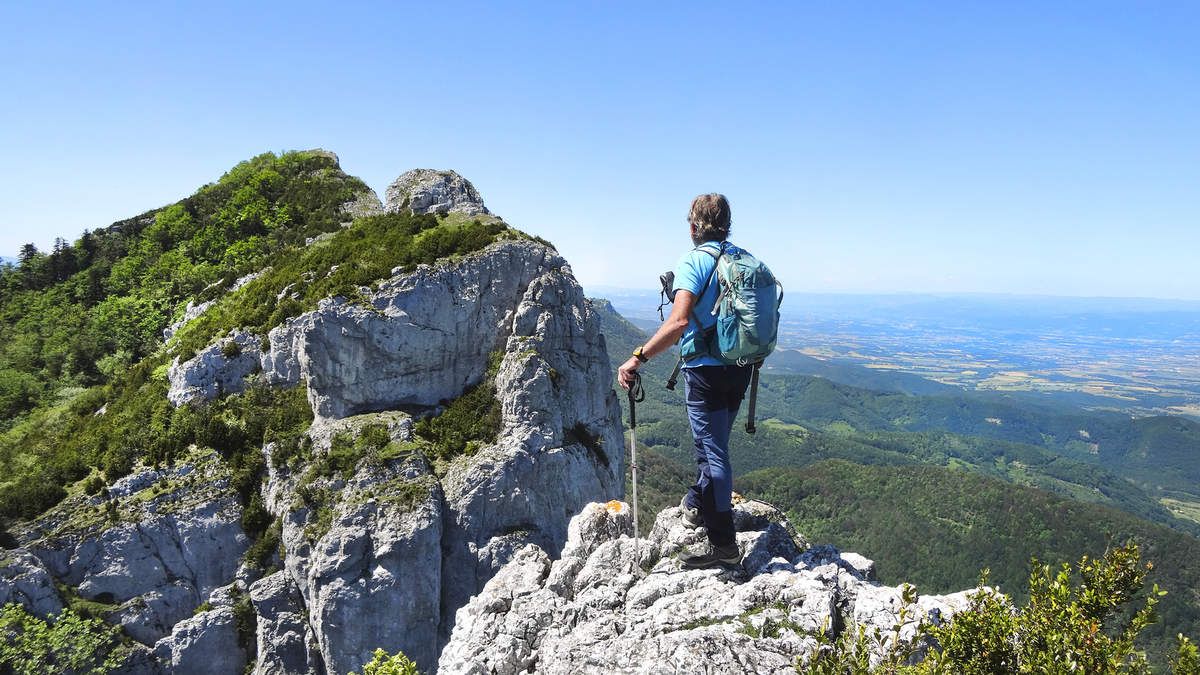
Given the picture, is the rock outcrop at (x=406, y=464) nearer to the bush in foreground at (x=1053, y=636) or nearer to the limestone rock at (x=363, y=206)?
the limestone rock at (x=363, y=206)

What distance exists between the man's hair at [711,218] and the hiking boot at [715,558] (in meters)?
4.56

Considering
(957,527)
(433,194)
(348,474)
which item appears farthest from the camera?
(957,527)

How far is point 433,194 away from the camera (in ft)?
112

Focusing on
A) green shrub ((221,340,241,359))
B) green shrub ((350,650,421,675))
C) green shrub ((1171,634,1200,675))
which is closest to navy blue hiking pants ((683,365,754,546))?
green shrub ((1171,634,1200,675))

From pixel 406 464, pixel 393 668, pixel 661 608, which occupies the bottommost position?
pixel 406 464

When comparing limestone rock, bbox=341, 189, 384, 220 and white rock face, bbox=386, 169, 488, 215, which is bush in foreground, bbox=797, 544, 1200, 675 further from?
limestone rock, bbox=341, 189, 384, 220

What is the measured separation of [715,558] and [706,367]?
312cm

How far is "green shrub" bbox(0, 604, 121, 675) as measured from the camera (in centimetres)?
1874

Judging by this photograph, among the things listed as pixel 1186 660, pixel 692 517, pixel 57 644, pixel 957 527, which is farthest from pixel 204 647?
pixel 957 527

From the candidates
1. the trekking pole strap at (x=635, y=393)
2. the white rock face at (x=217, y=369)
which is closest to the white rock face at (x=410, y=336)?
the white rock face at (x=217, y=369)

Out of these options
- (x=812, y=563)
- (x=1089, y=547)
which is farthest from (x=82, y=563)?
(x=1089, y=547)

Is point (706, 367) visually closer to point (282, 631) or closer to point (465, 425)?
point (465, 425)

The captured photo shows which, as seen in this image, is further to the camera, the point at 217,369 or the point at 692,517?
the point at 217,369

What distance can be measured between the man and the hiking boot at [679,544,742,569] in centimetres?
12
